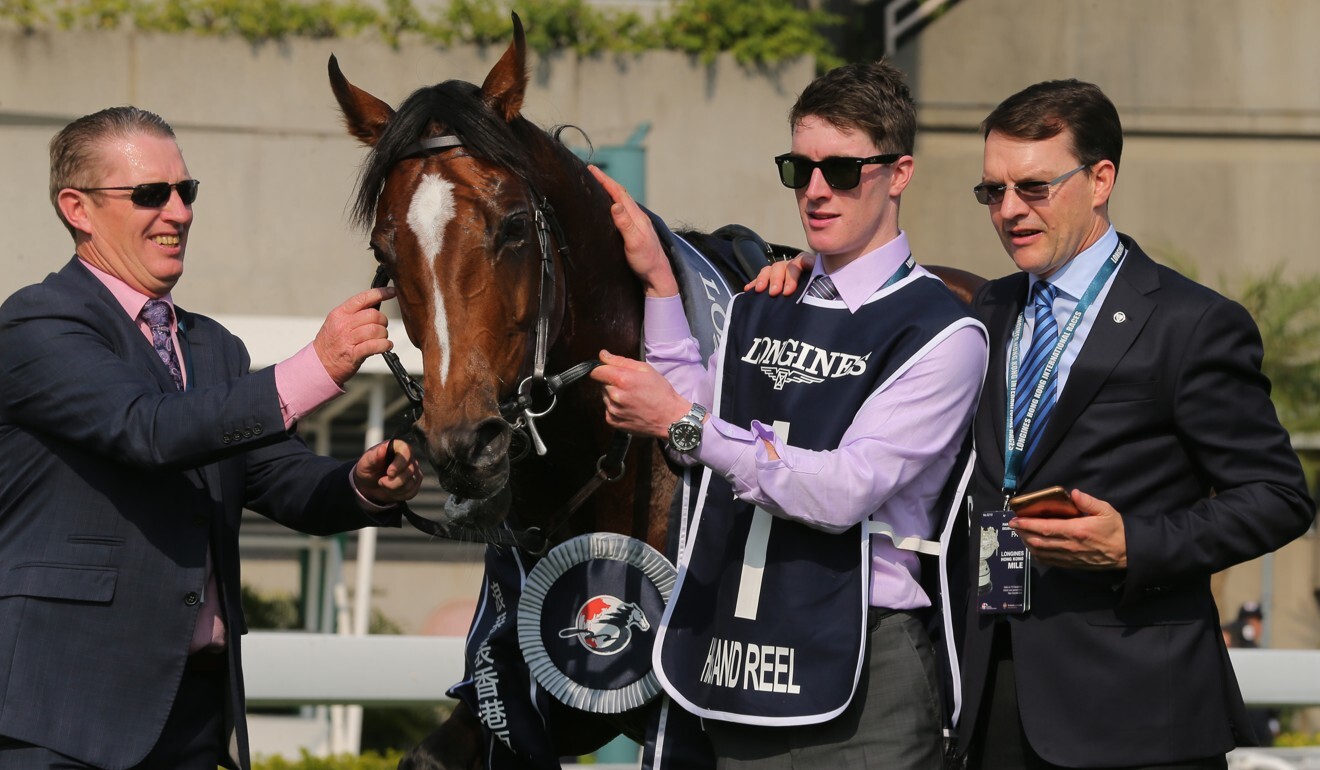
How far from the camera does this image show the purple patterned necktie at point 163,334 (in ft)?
10.7

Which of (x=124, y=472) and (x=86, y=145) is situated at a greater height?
(x=86, y=145)

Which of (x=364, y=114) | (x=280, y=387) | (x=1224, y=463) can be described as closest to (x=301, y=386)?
(x=280, y=387)

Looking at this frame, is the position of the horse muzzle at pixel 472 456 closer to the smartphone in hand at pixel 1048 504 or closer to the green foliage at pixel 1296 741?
the smartphone in hand at pixel 1048 504

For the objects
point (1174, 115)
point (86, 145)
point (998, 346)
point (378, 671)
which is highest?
point (1174, 115)

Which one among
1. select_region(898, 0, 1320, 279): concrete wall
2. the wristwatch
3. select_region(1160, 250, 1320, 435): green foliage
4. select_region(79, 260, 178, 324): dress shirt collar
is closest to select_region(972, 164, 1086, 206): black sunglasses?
the wristwatch

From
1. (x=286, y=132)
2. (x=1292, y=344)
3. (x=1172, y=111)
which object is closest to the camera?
(x=286, y=132)

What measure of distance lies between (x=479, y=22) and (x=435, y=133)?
8615 mm

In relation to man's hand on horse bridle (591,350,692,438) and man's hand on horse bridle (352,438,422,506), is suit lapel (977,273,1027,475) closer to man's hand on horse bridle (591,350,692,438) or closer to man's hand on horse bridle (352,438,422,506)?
man's hand on horse bridle (591,350,692,438)

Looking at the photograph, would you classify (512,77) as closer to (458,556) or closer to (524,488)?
(524,488)

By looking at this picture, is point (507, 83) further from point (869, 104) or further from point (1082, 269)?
point (1082, 269)

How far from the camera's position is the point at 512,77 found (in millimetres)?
3354

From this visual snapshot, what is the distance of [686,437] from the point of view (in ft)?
9.02

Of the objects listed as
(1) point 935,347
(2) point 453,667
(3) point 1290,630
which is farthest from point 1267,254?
(1) point 935,347

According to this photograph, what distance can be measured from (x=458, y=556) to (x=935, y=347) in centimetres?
855
